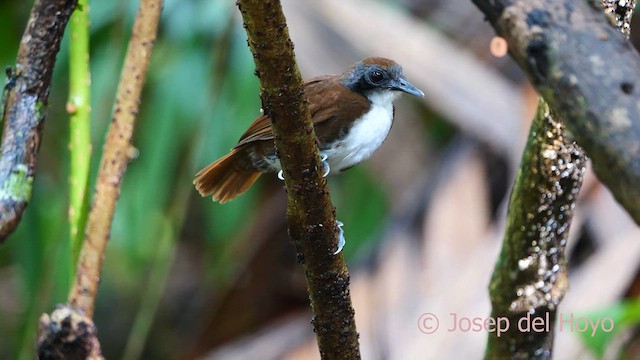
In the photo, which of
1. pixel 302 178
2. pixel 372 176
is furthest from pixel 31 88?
pixel 372 176

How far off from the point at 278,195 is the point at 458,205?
56.2 inches

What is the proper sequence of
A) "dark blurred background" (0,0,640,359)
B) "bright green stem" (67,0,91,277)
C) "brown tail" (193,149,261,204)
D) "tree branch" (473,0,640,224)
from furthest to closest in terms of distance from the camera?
"dark blurred background" (0,0,640,359) → "brown tail" (193,149,261,204) → "bright green stem" (67,0,91,277) → "tree branch" (473,0,640,224)

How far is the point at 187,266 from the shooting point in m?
6.41

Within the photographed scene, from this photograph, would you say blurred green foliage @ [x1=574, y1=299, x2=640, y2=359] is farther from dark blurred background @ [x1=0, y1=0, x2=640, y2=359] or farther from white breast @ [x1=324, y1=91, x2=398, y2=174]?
white breast @ [x1=324, y1=91, x2=398, y2=174]

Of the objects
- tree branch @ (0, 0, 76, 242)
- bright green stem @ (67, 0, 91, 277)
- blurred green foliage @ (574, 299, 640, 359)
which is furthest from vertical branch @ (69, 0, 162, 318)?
blurred green foliage @ (574, 299, 640, 359)

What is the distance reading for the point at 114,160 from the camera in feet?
7.24

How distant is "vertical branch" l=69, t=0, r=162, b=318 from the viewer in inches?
83.2

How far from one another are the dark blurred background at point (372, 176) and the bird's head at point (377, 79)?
102cm

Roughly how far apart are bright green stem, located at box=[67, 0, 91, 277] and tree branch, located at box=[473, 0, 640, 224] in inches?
54.3

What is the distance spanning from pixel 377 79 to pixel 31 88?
A: 4.12ft

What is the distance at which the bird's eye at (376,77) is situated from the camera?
2910 millimetres

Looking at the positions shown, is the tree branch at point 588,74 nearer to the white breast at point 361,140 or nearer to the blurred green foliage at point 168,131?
the white breast at point 361,140

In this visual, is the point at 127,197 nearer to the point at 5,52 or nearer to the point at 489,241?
the point at 5,52

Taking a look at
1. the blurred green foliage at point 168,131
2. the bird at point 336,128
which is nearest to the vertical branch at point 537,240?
the bird at point 336,128
